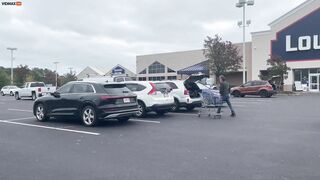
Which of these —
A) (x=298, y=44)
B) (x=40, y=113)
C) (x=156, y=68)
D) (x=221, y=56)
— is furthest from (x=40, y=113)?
(x=156, y=68)

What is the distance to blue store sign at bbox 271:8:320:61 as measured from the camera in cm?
4106

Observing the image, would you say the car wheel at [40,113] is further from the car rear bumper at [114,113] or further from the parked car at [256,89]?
the parked car at [256,89]

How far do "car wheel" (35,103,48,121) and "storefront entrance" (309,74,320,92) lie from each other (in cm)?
3717

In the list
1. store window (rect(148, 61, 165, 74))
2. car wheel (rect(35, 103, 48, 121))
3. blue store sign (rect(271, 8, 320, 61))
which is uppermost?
blue store sign (rect(271, 8, 320, 61))

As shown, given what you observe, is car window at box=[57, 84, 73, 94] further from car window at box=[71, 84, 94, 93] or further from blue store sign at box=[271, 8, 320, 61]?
blue store sign at box=[271, 8, 320, 61]

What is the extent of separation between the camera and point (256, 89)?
2956 centimetres

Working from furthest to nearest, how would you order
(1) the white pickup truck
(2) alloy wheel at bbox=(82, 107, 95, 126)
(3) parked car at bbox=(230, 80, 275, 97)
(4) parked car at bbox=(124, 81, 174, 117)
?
(1) the white pickup truck < (3) parked car at bbox=(230, 80, 275, 97) < (4) parked car at bbox=(124, 81, 174, 117) < (2) alloy wheel at bbox=(82, 107, 95, 126)

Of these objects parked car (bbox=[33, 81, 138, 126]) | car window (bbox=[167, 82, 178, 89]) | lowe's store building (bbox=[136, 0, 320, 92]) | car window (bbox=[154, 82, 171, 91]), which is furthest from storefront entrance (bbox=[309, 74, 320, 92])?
parked car (bbox=[33, 81, 138, 126])

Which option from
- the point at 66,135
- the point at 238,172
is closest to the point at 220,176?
the point at 238,172

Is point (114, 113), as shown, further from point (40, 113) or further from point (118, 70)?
point (118, 70)

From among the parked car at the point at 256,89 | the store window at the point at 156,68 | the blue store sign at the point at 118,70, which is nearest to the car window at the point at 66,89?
the blue store sign at the point at 118,70

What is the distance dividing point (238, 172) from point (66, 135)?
5.57m

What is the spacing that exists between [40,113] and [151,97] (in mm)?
4336

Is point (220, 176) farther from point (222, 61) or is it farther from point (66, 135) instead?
point (222, 61)
